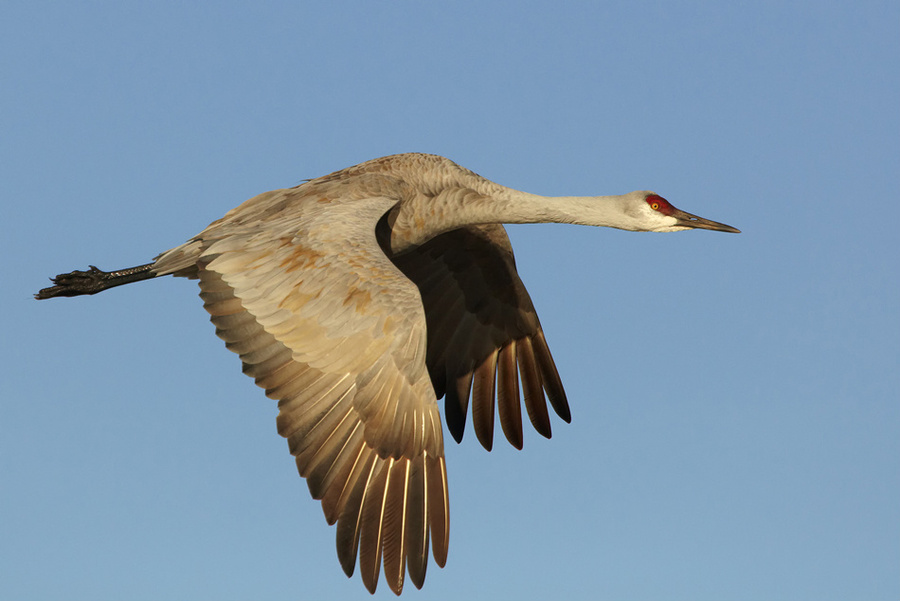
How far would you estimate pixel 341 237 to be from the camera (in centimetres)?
622

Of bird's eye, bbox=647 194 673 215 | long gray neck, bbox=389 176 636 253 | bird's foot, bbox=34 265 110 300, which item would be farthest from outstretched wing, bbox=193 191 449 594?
bird's eye, bbox=647 194 673 215

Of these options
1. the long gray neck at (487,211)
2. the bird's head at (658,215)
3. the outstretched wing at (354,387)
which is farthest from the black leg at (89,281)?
the bird's head at (658,215)

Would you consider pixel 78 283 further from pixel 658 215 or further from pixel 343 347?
pixel 658 215

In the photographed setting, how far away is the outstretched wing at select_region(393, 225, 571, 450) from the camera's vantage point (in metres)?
8.27

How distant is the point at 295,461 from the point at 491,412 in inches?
117

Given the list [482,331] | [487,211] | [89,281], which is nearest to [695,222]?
[487,211]

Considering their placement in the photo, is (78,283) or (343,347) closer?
(343,347)

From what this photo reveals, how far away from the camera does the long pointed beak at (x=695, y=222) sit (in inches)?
291

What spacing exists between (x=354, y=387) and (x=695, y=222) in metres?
2.93

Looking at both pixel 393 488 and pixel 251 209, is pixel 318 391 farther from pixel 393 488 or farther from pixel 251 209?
pixel 251 209

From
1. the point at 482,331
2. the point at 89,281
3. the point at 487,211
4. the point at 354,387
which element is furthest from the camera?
the point at 482,331

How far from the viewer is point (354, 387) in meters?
5.62

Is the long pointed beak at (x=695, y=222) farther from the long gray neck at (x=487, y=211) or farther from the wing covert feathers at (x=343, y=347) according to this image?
the wing covert feathers at (x=343, y=347)

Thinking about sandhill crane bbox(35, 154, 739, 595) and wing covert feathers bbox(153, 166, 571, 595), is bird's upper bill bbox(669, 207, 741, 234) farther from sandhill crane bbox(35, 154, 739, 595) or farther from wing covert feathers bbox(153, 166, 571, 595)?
wing covert feathers bbox(153, 166, 571, 595)
